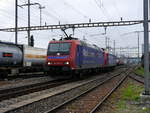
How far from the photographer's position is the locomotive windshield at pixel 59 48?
748 inches

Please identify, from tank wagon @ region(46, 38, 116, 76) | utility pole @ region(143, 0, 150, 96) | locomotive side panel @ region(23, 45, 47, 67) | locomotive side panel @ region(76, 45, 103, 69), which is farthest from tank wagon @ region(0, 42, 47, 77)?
utility pole @ region(143, 0, 150, 96)

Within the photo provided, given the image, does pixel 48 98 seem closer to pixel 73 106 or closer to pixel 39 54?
pixel 73 106

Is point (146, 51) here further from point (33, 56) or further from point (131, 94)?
point (33, 56)

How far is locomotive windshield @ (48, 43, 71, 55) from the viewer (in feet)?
62.3

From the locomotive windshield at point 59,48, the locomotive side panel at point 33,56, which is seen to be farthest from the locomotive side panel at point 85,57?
the locomotive side panel at point 33,56

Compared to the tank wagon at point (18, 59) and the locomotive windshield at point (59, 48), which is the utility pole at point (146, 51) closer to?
the locomotive windshield at point (59, 48)

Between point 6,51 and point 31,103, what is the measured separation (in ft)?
42.2

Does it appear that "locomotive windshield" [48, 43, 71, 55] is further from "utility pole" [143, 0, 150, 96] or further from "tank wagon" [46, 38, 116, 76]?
"utility pole" [143, 0, 150, 96]

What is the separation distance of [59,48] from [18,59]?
6.41m

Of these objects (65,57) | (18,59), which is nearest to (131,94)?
(65,57)

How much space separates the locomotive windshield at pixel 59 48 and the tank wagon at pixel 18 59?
164 inches

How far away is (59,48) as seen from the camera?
19.4 meters

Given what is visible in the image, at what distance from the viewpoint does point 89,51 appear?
2358 cm

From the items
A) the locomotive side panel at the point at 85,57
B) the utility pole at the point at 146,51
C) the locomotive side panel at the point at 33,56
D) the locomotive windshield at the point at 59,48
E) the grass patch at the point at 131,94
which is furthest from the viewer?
the locomotive side panel at the point at 33,56
